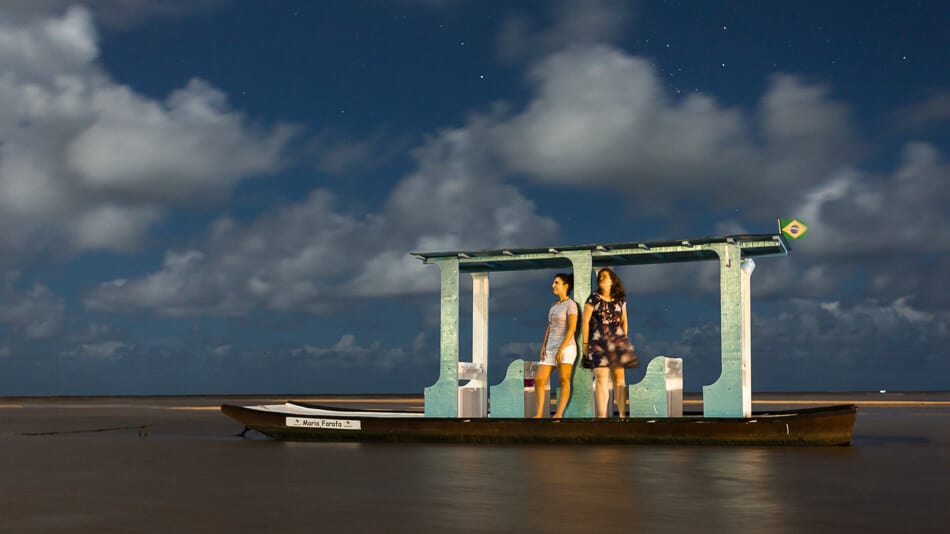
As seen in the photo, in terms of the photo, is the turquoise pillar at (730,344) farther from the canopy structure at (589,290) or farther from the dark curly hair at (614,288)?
the dark curly hair at (614,288)

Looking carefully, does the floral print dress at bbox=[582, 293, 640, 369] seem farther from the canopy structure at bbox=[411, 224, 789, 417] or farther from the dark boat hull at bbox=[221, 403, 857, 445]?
the dark boat hull at bbox=[221, 403, 857, 445]

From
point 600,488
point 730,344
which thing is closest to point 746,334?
point 730,344

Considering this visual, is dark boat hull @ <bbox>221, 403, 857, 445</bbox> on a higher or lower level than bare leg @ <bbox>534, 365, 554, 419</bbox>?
lower

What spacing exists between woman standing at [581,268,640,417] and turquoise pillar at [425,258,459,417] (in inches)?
102

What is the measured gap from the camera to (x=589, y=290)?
1692cm

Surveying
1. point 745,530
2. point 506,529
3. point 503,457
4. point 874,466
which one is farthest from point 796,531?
point 503,457

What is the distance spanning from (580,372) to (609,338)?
3.73 feet

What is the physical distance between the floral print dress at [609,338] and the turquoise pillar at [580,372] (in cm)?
61

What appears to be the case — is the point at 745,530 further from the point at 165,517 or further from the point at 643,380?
the point at 643,380

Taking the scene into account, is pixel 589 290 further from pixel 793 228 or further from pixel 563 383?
pixel 793 228

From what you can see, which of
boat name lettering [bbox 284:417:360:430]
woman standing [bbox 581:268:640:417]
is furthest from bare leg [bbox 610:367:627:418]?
boat name lettering [bbox 284:417:360:430]

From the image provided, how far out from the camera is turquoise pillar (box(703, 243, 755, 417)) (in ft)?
52.9

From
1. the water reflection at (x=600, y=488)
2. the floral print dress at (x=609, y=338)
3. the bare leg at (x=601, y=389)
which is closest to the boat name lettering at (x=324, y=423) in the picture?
the water reflection at (x=600, y=488)

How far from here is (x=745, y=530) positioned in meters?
7.20
